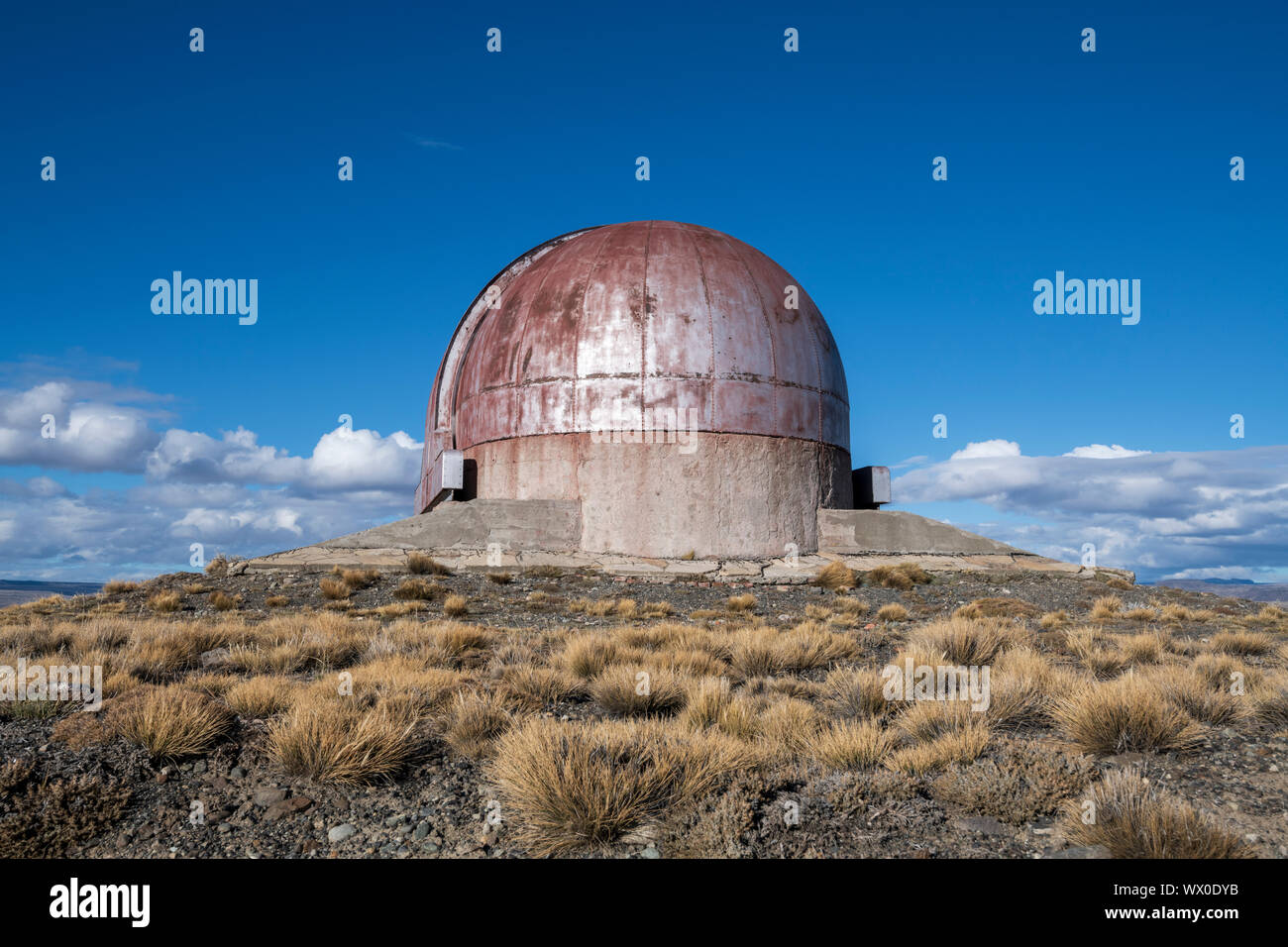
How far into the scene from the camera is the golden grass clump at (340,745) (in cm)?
428

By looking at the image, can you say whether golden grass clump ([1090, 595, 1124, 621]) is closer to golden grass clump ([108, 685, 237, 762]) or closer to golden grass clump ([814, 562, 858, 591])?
golden grass clump ([814, 562, 858, 591])

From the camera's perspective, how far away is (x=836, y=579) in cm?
1628

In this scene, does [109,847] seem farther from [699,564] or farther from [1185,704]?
[699,564]

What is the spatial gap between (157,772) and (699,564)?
1370cm

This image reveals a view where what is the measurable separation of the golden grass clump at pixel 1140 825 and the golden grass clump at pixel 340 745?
3726 millimetres

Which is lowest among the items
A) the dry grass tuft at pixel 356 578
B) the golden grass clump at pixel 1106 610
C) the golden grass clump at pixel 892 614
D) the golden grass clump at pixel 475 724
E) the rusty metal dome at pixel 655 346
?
the golden grass clump at pixel 1106 610

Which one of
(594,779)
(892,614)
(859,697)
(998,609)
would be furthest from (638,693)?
(998,609)

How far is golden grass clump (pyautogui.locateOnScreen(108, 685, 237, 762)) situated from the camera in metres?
4.53

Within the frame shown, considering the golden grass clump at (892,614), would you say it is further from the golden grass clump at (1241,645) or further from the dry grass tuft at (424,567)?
the dry grass tuft at (424,567)

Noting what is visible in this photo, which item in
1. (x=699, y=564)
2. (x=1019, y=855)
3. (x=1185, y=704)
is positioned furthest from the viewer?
(x=699, y=564)

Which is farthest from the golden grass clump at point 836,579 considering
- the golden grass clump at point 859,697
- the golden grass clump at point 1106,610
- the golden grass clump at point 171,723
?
the golden grass clump at point 171,723
